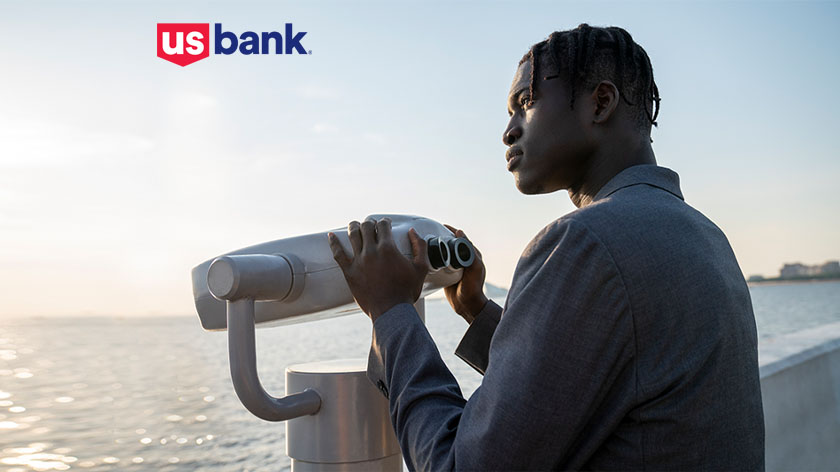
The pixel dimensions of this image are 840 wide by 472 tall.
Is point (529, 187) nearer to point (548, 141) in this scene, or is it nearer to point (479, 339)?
point (548, 141)

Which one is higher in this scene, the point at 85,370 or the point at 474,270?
the point at 474,270

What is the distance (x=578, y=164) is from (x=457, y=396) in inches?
13.0

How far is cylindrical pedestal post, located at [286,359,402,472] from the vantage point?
0.87 m

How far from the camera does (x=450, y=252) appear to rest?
92 centimetres

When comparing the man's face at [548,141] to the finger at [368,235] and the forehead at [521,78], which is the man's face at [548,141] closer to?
the forehead at [521,78]

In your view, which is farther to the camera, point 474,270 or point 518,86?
point 474,270

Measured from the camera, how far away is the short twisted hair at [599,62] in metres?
0.82

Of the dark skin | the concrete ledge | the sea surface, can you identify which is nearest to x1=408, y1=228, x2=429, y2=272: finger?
the dark skin

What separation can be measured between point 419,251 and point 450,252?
7cm

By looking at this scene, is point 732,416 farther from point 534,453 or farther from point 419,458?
point 419,458

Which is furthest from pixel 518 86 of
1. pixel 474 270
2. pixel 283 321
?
pixel 283 321

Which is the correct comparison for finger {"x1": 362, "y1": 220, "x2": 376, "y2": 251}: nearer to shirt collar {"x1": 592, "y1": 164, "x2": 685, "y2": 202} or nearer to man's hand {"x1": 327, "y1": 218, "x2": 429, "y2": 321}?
man's hand {"x1": 327, "y1": 218, "x2": 429, "y2": 321}

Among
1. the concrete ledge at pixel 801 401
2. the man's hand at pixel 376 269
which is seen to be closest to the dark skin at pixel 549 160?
the man's hand at pixel 376 269

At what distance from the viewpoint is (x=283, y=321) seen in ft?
3.05
